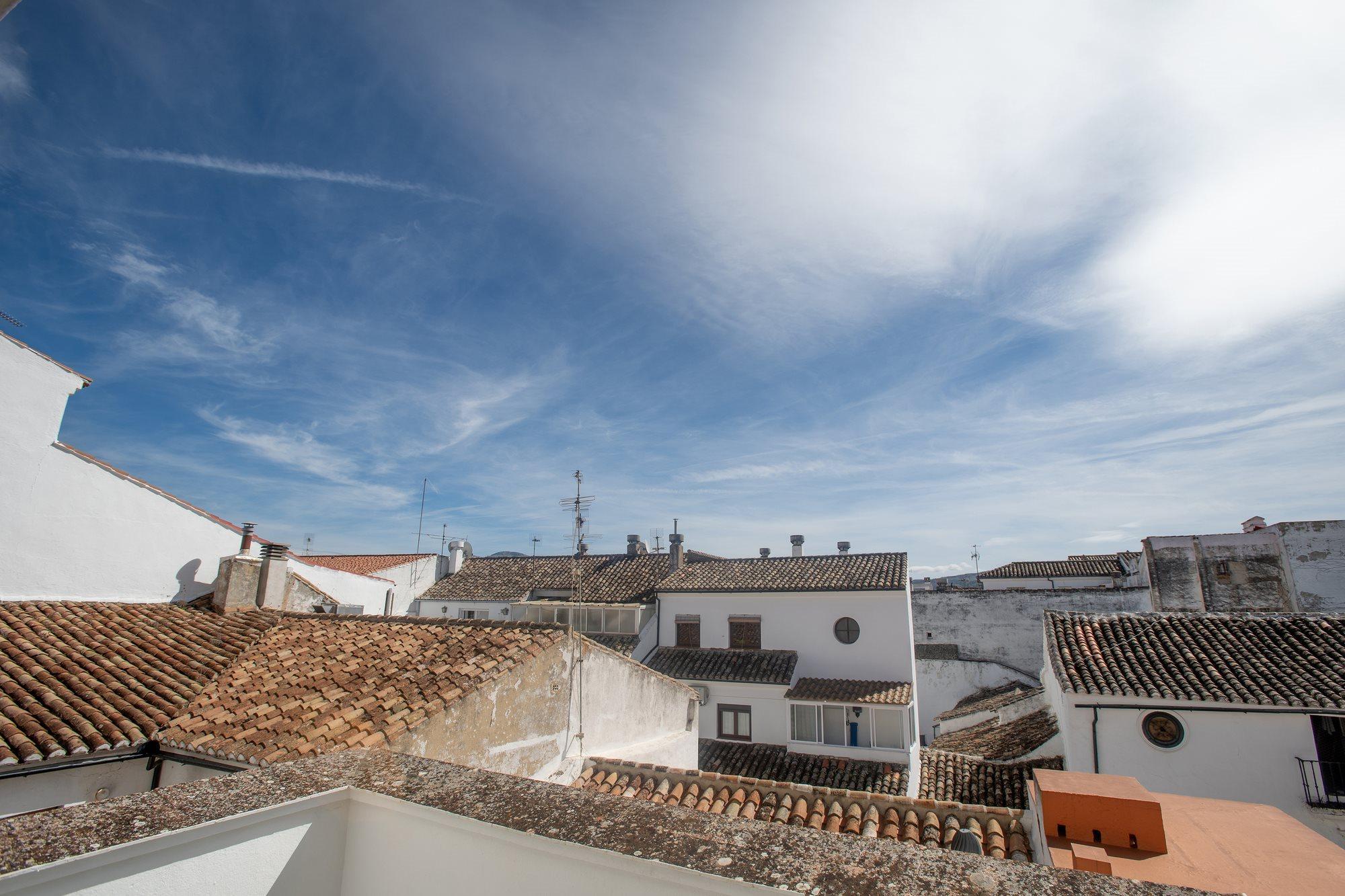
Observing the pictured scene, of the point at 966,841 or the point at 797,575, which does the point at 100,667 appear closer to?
the point at 966,841

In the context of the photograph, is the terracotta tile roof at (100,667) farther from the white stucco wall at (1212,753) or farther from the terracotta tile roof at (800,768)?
the white stucco wall at (1212,753)

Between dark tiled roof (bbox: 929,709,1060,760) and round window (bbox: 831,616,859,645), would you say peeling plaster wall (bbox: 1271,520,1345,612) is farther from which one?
→ round window (bbox: 831,616,859,645)

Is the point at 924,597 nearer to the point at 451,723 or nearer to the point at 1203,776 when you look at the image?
the point at 1203,776

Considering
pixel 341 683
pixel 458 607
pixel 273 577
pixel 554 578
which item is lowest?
pixel 341 683

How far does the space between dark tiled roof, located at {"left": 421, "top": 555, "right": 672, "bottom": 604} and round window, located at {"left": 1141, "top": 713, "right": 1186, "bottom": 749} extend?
16486 mm

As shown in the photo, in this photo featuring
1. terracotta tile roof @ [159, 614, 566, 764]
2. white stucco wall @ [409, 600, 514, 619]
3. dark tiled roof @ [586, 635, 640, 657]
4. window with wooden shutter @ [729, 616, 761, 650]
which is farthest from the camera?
white stucco wall @ [409, 600, 514, 619]

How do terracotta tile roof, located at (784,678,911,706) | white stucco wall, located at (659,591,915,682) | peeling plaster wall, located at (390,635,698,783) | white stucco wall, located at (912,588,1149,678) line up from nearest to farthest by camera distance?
peeling plaster wall, located at (390,635,698,783) → terracotta tile roof, located at (784,678,911,706) → white stucco wall, located at (659,591,915,682) → white stucco wall, located at (912,588,1149,678)

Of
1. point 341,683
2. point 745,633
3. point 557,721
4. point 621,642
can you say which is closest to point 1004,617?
point 745,633

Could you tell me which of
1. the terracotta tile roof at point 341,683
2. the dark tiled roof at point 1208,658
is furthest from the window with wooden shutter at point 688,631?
the terracotta tile roof at point 341,683

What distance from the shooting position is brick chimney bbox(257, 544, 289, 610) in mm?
12461

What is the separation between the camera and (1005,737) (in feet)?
60.6

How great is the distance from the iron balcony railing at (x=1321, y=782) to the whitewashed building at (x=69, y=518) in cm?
2207

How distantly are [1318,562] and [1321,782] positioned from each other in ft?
65.3

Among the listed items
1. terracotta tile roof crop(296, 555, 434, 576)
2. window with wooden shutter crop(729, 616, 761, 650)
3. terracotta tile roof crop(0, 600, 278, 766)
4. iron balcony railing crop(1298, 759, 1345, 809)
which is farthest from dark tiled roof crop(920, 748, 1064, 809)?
terracotta tile roof crop(296, 555, 434, 576)
